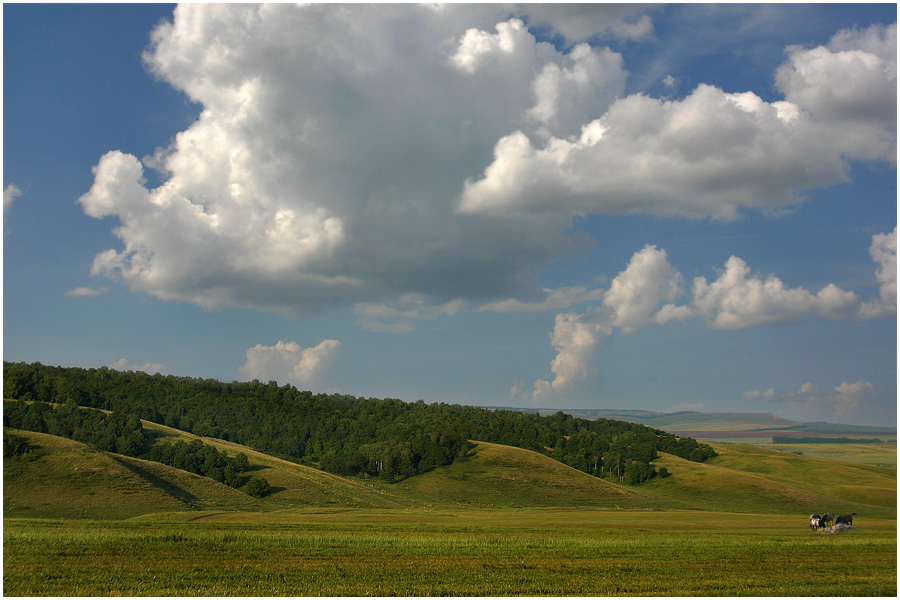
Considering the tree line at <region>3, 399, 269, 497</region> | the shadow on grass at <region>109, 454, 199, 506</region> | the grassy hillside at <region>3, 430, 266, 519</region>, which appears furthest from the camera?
the tree line at <region>3, 399, 269, 497</region>

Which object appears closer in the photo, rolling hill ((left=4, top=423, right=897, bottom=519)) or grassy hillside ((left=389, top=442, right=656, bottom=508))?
rolling hill ((left=4, top=423, right=897, bottom=519))

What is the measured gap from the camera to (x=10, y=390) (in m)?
132

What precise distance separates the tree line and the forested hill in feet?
78.2

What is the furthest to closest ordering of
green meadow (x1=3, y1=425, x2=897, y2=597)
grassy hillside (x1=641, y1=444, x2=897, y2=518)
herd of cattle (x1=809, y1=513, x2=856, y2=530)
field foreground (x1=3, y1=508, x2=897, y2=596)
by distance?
grassy hillside (x1=641, y1=444, x2=897, y2=518)
herd of cattle (x1=809, y1=513, x2=856, y2=530)
green meadow (x1=3, y1=425, x2=897, y2=597)
field foreground (x1=3, y1=508, x2=897, y2=596)

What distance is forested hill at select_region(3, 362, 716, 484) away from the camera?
461 ft

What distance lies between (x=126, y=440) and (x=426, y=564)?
321 feet

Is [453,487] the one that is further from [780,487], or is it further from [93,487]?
[93,487]

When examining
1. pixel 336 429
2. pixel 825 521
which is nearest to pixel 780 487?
pixel 825 521

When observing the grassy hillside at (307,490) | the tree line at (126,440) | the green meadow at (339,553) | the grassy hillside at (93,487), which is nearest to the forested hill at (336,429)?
the tree line at (126,440)

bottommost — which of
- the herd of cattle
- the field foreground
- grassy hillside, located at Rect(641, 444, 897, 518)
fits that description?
grassy hillside, located at Rect(641, 444, 897, 518)

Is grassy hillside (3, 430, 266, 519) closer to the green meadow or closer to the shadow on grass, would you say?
the shadow on grass

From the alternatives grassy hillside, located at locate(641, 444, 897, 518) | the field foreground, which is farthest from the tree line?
grassy hillside, located at locate(641, 444, 897, 518)

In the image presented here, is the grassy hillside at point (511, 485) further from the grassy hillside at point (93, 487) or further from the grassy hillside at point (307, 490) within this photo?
the grassy hillside at point (93, 487)

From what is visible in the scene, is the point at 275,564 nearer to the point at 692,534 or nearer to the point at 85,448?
the point at 692,534
